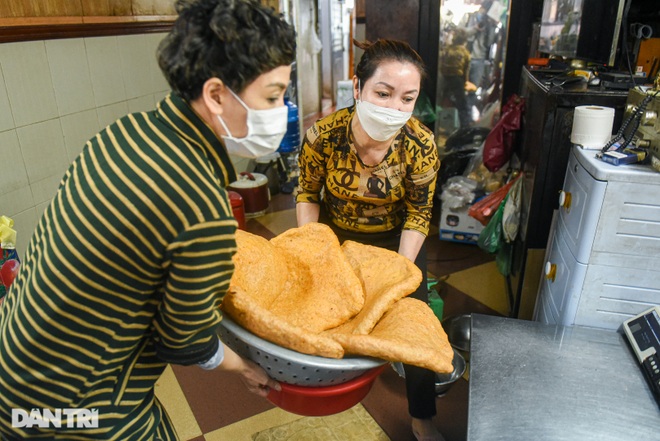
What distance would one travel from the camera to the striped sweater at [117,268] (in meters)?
0.71

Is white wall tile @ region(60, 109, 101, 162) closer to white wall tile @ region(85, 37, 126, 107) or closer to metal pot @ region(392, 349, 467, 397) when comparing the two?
white wall tile @ region(85, 37, 126, 107)

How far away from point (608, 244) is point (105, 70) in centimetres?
239

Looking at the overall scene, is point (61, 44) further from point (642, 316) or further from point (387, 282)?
point (642, 316)

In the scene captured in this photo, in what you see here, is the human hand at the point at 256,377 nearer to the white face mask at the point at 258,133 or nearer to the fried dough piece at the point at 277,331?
the fried dough piece at the point at 277,331

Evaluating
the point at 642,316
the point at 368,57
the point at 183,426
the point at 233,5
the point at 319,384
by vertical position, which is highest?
the point at 233,5

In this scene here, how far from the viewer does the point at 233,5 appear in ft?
2.43

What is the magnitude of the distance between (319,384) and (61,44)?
80.5 inches

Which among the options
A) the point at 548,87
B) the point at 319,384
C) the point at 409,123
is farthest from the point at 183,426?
the point at 548,87

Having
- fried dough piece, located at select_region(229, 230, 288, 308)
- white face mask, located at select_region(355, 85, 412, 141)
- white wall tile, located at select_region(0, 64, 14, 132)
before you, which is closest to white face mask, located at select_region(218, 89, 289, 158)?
fried dough piece, located at select_region(229, 230, 288, 308)

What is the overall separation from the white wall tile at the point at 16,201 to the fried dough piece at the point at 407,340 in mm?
1731

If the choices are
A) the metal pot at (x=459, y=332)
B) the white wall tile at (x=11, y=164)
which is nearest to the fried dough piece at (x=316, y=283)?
the metal pot at (x=459, y=332)

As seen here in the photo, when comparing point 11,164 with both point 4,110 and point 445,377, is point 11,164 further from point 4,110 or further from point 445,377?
point 445,377

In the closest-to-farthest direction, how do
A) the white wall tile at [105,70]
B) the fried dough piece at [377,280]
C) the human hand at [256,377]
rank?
1. the human hand at [256,377]
2. the fried dough piece at [377,280]
3. the white wall tile at [105,70]

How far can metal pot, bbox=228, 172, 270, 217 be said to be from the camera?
344cm
